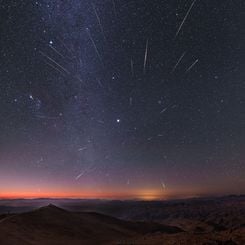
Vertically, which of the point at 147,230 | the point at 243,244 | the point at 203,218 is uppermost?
the point at 203,218

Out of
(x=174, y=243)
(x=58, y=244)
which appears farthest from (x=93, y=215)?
(x=174, y=243)

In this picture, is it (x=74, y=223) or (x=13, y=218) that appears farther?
(x=74, y=223)

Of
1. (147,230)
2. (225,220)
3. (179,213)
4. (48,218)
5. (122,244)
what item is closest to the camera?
(122,244)

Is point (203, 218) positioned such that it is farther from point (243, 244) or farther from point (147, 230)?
point (243, 244)

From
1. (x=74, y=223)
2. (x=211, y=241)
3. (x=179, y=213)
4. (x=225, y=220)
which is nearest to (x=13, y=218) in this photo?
(x=74, y=223)

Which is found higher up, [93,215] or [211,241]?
[93,215]

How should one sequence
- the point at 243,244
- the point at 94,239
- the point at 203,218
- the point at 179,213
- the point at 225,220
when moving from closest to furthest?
the point at 243,244 < the point at 94,239 < the point at 225,220 < the point at 203,218 < the point at 179,213

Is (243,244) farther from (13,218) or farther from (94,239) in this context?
(13,218)
